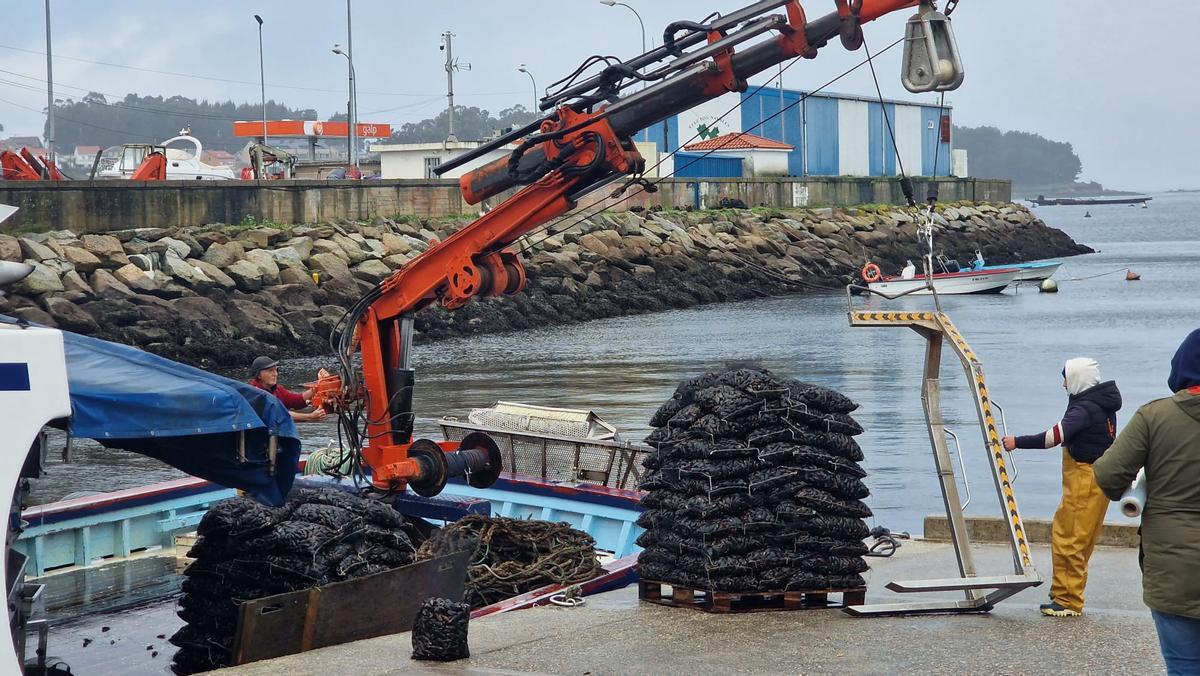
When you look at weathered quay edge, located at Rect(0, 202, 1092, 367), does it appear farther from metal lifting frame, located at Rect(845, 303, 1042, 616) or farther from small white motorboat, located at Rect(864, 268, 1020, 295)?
metal lifting frame, located at Rect(845, 303, 1042, 616)

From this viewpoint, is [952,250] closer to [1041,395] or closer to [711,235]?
[711,235]

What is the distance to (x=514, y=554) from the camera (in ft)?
34.7

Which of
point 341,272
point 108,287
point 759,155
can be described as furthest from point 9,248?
point 759,155

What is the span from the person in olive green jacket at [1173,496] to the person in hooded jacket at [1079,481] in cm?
248

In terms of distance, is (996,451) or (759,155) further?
(759,155)

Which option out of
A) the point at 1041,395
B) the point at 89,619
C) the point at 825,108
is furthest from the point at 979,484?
the point at 825,108

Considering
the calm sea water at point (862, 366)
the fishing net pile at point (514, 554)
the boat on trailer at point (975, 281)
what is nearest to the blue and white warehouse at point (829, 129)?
the boat on trailer at point (975, 281)

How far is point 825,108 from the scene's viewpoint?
247 ft

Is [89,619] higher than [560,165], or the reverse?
[560,165]

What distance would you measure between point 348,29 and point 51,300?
1308 inches

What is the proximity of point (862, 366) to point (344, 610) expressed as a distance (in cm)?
2580

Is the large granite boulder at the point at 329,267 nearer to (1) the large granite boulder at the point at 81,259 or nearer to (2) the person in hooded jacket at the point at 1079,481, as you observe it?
(1) the large granite boulder at the point at 81,259

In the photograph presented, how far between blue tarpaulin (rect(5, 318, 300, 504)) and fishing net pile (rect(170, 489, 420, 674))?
0.68 m

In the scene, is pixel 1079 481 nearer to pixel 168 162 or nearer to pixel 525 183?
pixel 525 183
